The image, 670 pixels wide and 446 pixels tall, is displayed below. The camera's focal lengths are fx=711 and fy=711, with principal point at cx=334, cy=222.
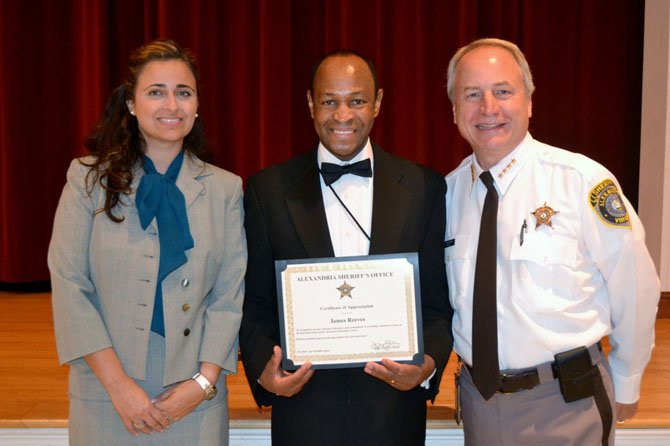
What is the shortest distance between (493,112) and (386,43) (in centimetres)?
327

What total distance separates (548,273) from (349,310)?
573mm

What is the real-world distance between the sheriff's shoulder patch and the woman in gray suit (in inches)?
40.3

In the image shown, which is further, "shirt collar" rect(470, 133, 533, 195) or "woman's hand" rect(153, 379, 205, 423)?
"shirt collar" rect(470, 133, 533, 195)

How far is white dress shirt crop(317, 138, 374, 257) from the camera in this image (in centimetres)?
212

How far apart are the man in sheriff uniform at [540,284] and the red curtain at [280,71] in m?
3.07

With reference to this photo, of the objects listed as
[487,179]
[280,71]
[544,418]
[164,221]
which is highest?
[280,71]

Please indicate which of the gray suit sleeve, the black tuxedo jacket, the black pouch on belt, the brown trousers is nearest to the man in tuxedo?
the black tuxedo jacket

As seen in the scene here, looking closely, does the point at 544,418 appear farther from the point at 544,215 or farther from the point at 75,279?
the point at 75,279

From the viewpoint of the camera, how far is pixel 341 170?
2.12 meters

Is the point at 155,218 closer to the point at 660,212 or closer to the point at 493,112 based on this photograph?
the point at 493,112

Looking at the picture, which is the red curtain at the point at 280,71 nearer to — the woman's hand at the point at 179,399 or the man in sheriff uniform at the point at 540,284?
the man in sheriff uniform at the point at 540,284

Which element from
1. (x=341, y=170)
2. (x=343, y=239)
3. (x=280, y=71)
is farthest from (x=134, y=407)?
(x=280, y=71)

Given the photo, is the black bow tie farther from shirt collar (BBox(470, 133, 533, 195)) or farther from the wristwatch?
the wristwatch
